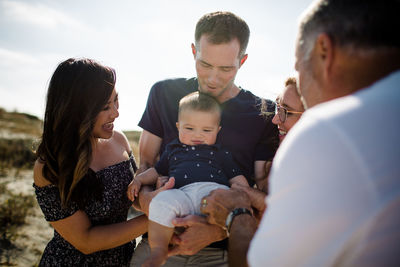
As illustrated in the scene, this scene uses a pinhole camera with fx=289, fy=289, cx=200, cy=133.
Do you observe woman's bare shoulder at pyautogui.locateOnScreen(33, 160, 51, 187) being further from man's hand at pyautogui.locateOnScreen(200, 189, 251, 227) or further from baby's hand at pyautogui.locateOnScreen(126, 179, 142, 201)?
man's hand at pyautogui.locateOnScreen(200, 189, 251, 227)

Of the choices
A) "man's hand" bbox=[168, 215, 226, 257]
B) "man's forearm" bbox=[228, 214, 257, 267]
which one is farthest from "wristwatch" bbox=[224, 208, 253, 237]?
"man's hand" bbox=[168, 215, 226, 257]

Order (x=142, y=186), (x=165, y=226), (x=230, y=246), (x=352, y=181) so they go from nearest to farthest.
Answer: (x=352, y=181)
(x=230, y=246)
(x=165, y=226)
(x=142, y=186)

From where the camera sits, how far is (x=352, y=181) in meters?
1.07

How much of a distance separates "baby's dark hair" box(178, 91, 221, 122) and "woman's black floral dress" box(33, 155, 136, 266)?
997 mm

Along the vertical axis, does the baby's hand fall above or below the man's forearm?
below

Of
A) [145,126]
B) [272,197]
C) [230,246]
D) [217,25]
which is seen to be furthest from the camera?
[145,126]

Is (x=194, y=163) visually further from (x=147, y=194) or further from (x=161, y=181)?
(x=147, y=194)

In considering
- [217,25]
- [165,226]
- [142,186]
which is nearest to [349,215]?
[165,226]

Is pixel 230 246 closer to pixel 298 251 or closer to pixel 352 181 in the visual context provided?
pixel 298 251

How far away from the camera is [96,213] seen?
288cm

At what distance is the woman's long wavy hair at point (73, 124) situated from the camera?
2727 mm

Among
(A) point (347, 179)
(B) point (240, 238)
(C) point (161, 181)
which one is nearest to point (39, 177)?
(C) point (161, 181)

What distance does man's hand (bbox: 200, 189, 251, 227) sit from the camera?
224 cm

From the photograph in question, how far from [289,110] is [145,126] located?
160 centimetres
